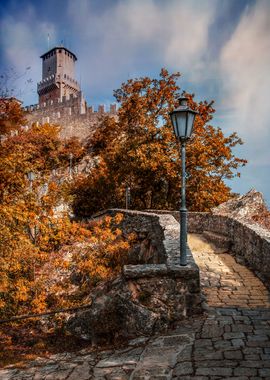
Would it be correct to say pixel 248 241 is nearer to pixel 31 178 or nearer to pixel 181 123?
pixel 181 123

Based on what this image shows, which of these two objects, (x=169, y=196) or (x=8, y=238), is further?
(x=169, y=196)

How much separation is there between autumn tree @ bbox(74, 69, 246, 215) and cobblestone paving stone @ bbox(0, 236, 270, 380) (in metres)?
14.4

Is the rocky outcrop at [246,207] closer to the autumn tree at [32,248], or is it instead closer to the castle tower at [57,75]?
the autumn tree at [32,248]

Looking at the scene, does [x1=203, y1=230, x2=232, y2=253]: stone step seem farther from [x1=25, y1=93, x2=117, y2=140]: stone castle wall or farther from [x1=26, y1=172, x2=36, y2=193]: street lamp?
[x1=25, y1=93, x2=117, y2=140]: stone castle wall

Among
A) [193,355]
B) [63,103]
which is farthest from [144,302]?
[63,103]

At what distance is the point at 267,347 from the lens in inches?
173

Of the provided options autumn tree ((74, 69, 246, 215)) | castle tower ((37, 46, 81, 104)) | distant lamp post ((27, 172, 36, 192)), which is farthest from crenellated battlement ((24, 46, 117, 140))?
distant lamp post ((27, 172, 36, 192))

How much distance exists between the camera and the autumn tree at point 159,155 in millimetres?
20188

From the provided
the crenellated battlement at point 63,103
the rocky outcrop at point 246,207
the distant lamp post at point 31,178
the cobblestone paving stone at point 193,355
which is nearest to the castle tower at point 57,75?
the crenellated battlement at point 63,103

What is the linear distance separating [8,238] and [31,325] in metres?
3.01

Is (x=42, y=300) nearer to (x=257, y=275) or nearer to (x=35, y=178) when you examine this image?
(x=35, y=178)

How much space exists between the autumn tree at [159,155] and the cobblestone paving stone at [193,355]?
14.4 meters

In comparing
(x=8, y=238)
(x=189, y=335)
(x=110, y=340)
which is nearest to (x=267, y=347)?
(x=189, y=335)

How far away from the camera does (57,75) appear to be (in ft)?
193
